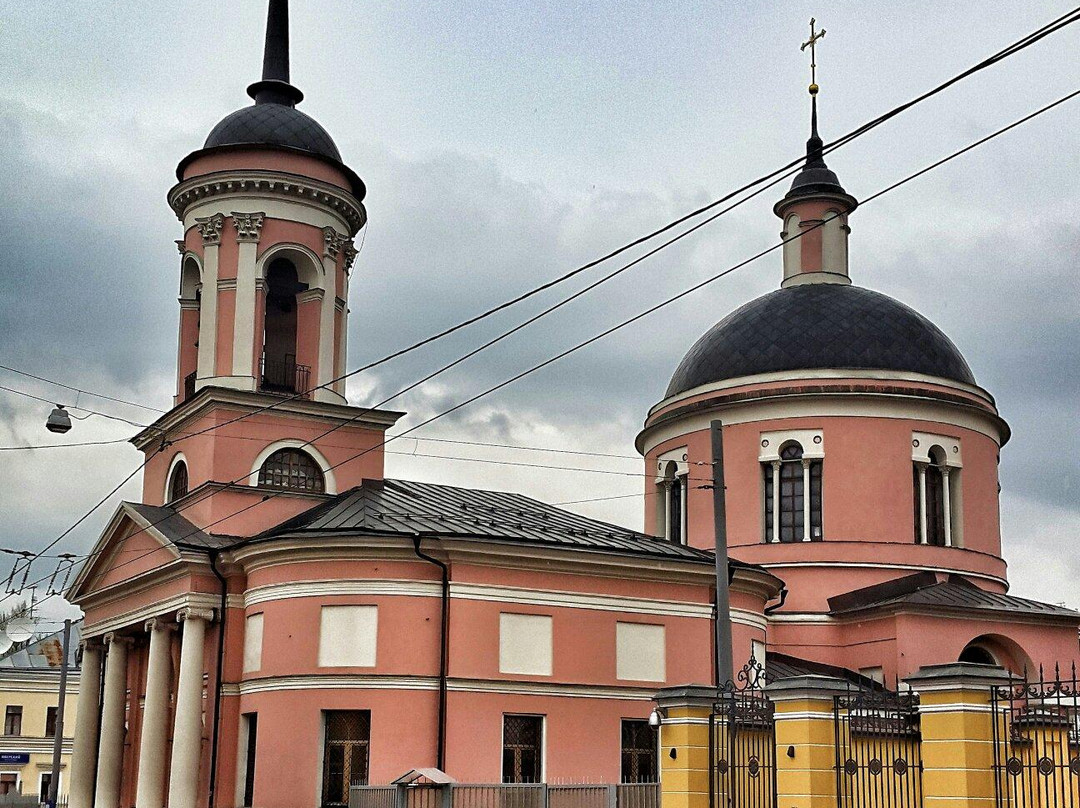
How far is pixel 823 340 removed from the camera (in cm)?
3894

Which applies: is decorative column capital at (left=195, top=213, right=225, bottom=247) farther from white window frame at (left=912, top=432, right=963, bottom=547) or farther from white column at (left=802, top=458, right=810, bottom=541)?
white window frame at (left=912, top=432, right=963, bottom=547)

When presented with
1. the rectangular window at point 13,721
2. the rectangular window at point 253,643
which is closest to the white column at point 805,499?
the rectangular window at point 253,643

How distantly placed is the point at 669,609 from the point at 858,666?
783cm

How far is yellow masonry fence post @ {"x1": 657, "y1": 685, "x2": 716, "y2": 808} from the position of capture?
64.4ft

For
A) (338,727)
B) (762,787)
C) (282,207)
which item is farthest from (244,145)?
(762,787)

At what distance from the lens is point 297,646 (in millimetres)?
28422

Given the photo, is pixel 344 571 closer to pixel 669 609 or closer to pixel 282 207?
pixel 669 609

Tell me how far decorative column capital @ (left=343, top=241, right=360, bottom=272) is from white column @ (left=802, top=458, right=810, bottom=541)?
12578mm

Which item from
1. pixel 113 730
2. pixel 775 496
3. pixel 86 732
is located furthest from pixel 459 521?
pixel 86 732

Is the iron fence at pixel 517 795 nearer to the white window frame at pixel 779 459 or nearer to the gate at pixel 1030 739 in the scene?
the gate at pixel 1030 739

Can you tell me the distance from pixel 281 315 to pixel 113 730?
34.3 feet

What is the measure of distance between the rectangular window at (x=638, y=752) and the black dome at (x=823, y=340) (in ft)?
40.5

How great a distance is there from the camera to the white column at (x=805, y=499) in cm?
3788

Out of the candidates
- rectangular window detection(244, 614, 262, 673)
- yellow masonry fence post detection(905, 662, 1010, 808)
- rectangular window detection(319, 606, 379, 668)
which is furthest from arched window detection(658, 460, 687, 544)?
yellow masonry fence post detection(905, 662, 1010, 808)
